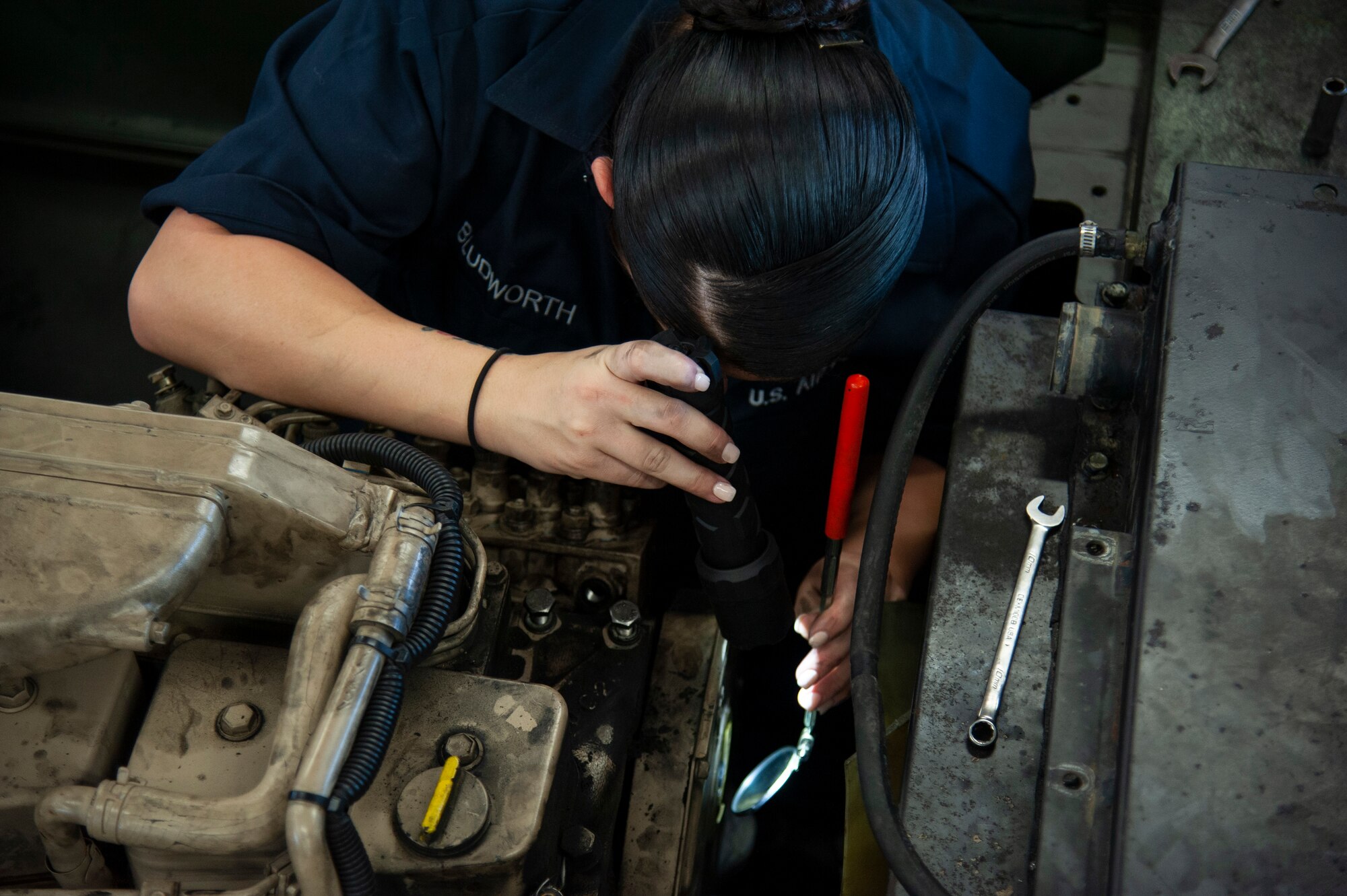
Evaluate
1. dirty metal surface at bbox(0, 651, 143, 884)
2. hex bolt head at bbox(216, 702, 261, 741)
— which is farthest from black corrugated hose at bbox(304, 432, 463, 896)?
dirty metal surface at bbox(0, 651, 143, 884)

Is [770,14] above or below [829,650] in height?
above

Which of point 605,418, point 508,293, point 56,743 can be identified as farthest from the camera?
point 508,293

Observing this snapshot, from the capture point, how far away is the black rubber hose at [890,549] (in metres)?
0.73

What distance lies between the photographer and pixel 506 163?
1253mm

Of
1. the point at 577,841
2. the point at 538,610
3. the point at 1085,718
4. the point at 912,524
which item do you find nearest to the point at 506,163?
the point at 538,610

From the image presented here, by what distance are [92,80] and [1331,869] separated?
2.07m

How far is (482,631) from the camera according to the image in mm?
956

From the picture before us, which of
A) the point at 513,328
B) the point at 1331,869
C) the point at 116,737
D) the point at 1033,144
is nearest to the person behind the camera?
the point at 1331,869

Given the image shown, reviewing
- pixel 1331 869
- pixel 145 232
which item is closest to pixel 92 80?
pixel 145 232

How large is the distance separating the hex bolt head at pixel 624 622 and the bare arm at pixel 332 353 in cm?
12

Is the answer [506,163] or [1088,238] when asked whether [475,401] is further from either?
[1088,238]

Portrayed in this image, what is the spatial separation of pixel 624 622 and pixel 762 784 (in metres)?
0.33

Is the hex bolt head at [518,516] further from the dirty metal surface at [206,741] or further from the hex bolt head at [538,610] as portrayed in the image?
the dirty metal surface at [206,741]

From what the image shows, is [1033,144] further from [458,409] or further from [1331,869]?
[1331,869]
